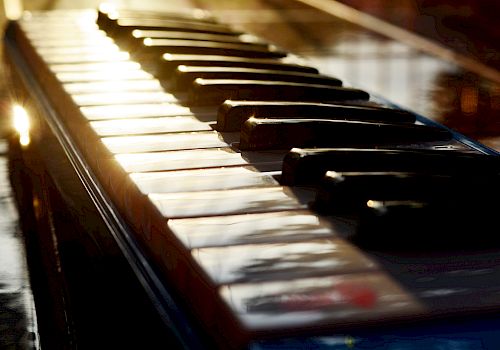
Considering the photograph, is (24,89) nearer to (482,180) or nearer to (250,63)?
(250,63)

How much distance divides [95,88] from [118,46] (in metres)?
0.48

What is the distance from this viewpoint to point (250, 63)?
6.24ft

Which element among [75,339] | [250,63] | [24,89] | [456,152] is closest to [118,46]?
[24,89]

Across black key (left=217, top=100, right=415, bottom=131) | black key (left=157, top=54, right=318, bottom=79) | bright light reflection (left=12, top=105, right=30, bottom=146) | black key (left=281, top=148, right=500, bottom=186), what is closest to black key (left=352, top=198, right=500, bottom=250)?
black key (left=281, top=148, right=500, bottom=186)

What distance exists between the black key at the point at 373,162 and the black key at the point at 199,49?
0.91 metres

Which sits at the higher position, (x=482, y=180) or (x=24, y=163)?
(x=482, y=180)

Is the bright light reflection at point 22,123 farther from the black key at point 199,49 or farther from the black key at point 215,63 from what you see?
the black key at point 215,63

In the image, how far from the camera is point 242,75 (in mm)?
1805

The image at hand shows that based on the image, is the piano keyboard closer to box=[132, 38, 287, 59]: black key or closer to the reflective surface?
box=[132, 38, 287, 59]: black key

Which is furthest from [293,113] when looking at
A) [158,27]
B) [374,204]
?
[158,27]

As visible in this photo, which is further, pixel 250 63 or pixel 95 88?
pixel 250 63

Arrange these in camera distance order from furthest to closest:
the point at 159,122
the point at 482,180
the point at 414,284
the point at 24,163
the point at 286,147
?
1. the point at 24,163
2. the point at 159,122
3. the point at 286,147
4. the point at 482,180
5. the point at 414,284

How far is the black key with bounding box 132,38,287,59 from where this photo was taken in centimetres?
200

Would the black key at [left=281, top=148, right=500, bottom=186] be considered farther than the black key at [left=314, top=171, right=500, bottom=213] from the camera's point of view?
Yes
